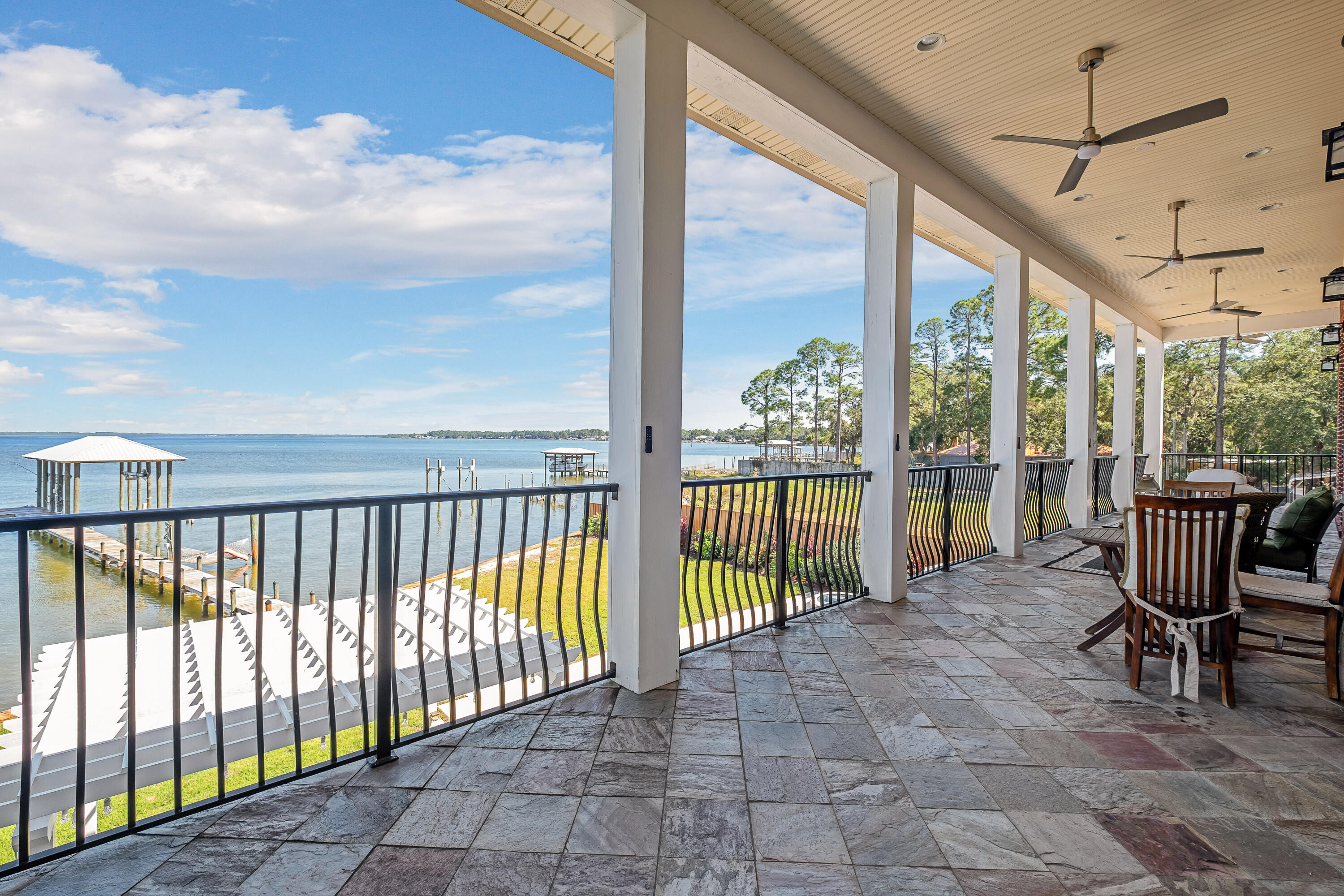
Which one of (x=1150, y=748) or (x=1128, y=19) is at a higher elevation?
(x=1128, y=19)

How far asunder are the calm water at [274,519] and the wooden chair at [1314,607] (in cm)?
332

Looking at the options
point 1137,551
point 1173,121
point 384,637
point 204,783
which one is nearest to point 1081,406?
point 1173,121

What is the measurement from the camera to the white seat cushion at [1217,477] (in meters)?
4.41

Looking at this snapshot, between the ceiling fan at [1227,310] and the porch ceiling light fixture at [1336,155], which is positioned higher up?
the ceiling fan at [1227,310]

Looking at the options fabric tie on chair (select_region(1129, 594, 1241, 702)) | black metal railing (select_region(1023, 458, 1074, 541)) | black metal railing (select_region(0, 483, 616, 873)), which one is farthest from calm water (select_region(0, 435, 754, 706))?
black metal railing (select_region(1023, 458, 1074, 541))

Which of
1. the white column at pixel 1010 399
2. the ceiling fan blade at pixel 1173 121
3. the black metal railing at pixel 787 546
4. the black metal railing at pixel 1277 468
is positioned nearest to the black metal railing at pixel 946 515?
the white column at pixel 1010 399

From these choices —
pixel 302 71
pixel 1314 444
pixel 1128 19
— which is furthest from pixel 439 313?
pixel 1314 444

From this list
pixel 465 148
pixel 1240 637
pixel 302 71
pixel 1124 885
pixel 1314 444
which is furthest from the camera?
pixel 465 148

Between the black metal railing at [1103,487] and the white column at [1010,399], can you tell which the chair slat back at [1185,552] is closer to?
the white column at [1010,399]

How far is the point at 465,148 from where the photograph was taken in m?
30.4

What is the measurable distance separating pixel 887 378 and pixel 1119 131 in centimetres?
192

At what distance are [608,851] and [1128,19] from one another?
4.45 m

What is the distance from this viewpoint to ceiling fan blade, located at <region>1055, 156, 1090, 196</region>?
3.62 m

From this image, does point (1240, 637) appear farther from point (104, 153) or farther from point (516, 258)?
point (516, 258)
